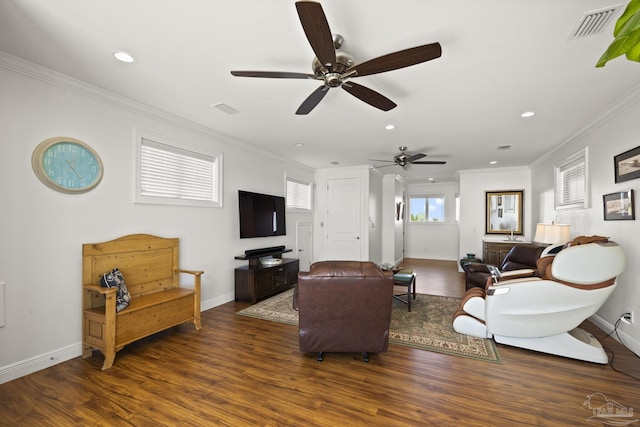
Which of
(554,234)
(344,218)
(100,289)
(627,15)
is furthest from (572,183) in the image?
(100,289)

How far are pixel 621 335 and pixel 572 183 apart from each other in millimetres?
2305

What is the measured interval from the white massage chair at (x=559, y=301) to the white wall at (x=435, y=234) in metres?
6.16

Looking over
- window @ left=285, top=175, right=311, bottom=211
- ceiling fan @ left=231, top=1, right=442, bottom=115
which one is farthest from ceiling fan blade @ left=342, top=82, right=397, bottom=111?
window @ left=285, top=175, right=311, bottom=211

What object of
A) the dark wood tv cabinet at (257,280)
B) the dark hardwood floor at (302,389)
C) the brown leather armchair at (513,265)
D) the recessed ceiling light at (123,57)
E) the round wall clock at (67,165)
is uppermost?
the recessed ceiling light at (123,57)

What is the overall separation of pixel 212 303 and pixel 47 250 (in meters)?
2.11

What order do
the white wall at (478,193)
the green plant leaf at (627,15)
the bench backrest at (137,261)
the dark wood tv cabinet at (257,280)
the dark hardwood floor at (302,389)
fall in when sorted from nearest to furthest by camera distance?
the green plant leaf at (627,15) → the dark hardwood floor at (302,389) → the bench backrest at (137,261) → the dark wood tv cabinet at (257,280) → the white wall at (478,193)

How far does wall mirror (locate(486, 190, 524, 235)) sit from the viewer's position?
21.9 feet

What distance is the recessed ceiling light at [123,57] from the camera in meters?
2.25

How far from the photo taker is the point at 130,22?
1.91 meters

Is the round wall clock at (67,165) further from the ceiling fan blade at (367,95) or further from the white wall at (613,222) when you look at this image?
the white wall at (613,222)

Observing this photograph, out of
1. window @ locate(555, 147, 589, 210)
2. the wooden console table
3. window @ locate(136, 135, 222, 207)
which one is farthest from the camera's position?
the wooden console table

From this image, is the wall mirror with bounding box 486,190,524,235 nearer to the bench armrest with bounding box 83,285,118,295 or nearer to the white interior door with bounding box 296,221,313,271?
the white interior door with bounding box 296,221,313,271

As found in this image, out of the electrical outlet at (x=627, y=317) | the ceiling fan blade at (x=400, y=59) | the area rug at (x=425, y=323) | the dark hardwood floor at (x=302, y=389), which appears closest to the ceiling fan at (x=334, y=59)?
the ceiling fan blade at (x=400, y=59)

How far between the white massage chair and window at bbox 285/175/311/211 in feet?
13.5
